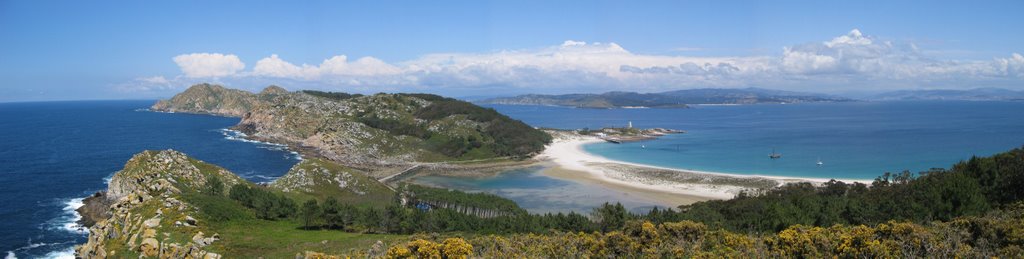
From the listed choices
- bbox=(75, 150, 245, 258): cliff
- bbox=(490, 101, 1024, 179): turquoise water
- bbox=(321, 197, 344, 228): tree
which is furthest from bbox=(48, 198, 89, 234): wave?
bbox=(490, 101, 1024, 179): turquoise water

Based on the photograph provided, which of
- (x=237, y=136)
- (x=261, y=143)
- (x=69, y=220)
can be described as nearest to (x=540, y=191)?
(x=69, y=220)

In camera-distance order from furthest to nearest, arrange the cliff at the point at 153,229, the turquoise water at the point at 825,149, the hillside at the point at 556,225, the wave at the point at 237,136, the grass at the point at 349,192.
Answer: the wave at the point at 237,136 → the turquoise water at the point at 825,149 → the grass at the point at 349,192 → the cliff at the point at 153,229 → the hillside at the point at 556,225

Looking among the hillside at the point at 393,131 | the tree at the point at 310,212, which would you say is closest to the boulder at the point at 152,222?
the tree at the point at 310,212

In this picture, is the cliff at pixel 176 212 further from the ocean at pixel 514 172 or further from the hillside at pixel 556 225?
the ocean at pixel 514 172

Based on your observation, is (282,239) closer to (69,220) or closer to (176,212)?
(176,212)

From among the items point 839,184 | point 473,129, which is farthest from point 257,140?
point 839,184
